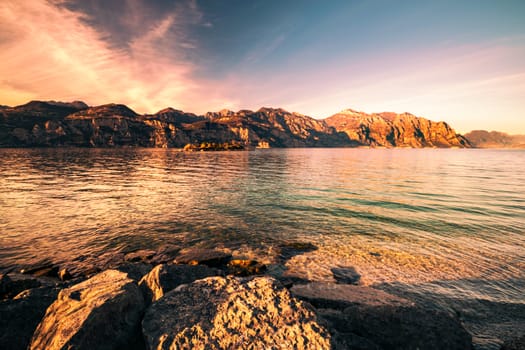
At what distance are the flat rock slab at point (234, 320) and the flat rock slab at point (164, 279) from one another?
1.49 m

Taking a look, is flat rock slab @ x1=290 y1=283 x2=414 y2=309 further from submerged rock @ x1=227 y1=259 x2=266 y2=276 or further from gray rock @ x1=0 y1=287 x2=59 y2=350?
gray rock @ x1=0 y1=287 x2=59 y2=350

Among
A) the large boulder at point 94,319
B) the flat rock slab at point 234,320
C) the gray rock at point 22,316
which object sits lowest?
the gray rock at point 22,316

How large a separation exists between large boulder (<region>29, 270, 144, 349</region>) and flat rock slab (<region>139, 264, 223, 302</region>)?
864mm

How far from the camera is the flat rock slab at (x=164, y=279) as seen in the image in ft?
23.3

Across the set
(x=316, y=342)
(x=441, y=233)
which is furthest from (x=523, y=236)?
(x=316, y=342)

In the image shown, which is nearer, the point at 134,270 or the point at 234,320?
the point at 234,320

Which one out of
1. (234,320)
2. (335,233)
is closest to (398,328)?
(234,320)

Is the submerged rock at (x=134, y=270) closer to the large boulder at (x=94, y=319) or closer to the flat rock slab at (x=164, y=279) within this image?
the flat rock slab at (x=164, y=279)

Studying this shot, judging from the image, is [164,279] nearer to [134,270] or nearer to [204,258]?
[134,270]

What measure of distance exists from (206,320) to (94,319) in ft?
8.29

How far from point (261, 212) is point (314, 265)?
33.0 ft

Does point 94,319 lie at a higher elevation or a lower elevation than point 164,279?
higher

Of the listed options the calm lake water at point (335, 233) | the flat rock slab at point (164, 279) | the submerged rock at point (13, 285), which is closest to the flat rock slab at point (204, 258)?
the calm lake water at point (335, 233)

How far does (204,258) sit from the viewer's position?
40.5ft
